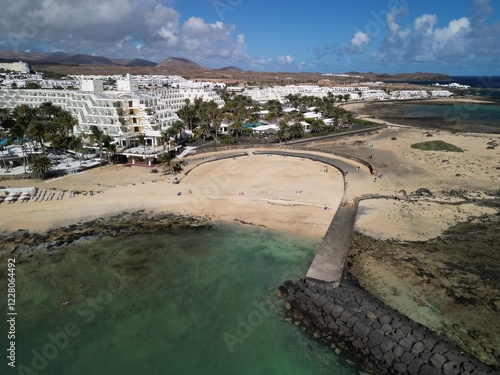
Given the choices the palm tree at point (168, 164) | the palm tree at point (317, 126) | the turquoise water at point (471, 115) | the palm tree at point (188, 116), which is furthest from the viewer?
the turquoise water at point (471, 115)

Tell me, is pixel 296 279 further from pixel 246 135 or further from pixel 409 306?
pixel 246 135

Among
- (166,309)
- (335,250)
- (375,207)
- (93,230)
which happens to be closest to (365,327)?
(335,250)

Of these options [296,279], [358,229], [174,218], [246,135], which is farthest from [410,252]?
[246,135]

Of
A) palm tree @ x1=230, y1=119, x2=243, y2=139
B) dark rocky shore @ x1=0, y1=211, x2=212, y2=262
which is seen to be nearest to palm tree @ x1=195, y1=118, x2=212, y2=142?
palm tree @ x1=230, y1=119, x2=243, y2=139

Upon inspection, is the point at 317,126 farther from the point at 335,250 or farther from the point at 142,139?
the point at 335,250

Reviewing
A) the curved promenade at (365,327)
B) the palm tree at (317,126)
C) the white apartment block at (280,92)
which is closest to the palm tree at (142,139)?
the curved promenade at (365,327)

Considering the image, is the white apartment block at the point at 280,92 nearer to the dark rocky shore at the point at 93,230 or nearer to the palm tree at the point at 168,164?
the palm tree at the point at 168,164
